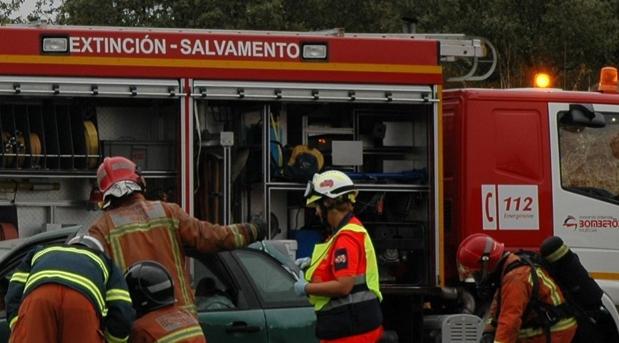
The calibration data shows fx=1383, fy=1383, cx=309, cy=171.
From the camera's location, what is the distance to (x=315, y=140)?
10.6m

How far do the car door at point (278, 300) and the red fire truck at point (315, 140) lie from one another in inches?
73.9

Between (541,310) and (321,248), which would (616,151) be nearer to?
(541,310)

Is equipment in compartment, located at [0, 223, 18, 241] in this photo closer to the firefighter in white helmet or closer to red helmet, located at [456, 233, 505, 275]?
the firefighter in white helmet

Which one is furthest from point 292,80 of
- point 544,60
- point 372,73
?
point 544,60

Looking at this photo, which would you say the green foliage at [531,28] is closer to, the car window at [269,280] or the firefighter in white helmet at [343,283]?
the car window at [269,280]

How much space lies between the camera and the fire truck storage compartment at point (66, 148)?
980 cm

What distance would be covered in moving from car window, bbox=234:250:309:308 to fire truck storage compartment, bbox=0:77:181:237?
1983 millimetres

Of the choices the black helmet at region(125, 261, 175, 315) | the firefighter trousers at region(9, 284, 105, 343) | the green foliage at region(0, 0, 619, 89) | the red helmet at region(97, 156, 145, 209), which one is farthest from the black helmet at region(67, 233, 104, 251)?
the green foliage at region(0, 0, 619, 89)

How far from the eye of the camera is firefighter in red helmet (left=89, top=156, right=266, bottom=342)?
22.0ft

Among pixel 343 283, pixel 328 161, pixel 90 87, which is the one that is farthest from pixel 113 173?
pixel 328 161

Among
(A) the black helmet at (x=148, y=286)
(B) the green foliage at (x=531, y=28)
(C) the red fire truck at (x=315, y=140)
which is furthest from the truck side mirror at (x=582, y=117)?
(B) the green foliage at (x=531, y=28)

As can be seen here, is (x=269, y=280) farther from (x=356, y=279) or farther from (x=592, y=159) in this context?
(x=592, y=159)

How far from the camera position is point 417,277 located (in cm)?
1045

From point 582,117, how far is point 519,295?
327 cm
